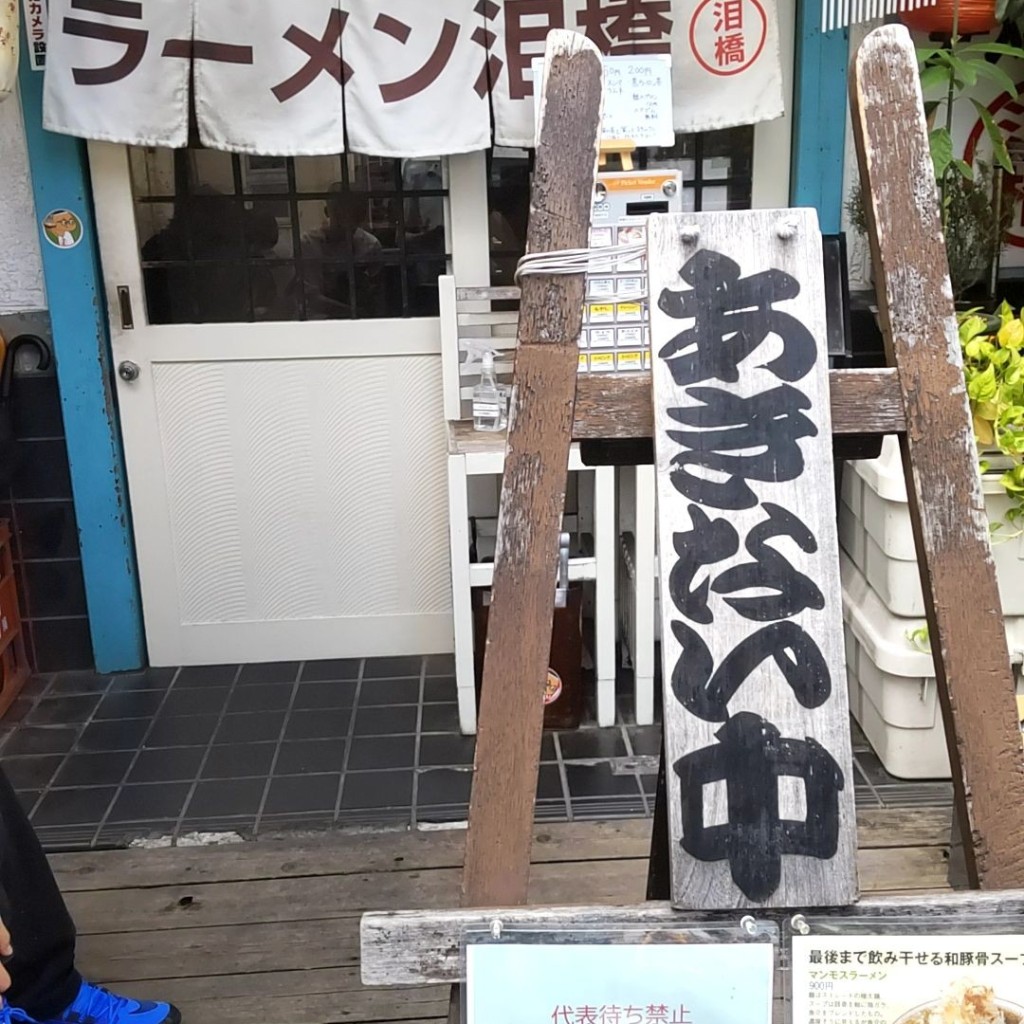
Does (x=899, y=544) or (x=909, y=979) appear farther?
(x=899, y=544)

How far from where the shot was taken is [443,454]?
4391 mm

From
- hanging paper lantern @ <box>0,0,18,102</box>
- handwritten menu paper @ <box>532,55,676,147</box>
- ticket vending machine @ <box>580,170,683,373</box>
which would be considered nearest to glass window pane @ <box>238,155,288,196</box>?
hanging paper lantern @ <box>0,0,18,102</box>

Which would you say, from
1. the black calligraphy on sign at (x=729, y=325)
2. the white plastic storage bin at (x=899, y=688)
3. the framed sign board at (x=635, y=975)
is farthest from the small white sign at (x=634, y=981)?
the white plastic storage bin at (x=899, y=688)

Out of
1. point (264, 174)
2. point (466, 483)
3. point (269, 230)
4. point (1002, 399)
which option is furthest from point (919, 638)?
point (264, 174)

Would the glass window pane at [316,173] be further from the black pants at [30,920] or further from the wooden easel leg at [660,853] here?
the wooden easel leg at [660,853]

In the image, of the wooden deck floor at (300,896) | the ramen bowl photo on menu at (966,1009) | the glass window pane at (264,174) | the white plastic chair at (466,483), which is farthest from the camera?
the glass window pane at (264,174)

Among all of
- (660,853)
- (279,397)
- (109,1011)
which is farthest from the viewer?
(279,397)

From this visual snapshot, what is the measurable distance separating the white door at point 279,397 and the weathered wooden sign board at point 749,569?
2761 mm

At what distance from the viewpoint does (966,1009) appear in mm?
1412

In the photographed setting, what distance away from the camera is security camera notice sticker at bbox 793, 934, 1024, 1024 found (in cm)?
141

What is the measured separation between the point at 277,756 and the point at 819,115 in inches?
118

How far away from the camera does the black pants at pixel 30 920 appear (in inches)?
95.8

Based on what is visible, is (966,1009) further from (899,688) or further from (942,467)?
(899,688)

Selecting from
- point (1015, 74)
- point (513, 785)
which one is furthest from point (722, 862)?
point (1015, 74)
